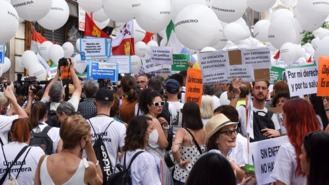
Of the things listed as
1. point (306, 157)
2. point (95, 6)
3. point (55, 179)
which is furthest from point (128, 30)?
point (306, 157)

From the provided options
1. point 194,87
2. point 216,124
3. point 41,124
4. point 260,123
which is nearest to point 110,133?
point 41,124

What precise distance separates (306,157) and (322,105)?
151 inches

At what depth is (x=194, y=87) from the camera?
8.29m

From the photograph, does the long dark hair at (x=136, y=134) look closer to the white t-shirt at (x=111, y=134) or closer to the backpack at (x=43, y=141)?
the white t-shirt at (x=111, y=134)

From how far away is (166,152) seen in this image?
6.73 m

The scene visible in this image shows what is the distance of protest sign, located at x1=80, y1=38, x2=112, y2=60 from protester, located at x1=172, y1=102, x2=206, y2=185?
18.6 feet

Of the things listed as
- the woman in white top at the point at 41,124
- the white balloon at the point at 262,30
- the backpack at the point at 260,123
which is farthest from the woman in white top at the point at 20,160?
the white balloon at the point at 262,30

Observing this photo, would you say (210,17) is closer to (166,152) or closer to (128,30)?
(166,152)

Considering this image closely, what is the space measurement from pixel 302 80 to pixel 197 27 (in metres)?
2.01

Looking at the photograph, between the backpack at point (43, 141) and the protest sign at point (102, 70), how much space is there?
518 centimetres

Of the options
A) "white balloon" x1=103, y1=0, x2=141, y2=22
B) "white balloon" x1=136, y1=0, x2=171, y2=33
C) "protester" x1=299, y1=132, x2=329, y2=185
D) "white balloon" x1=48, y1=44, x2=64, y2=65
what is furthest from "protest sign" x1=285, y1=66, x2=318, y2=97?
"white balloon" x1=48, y1=44, x2=64, y2=65

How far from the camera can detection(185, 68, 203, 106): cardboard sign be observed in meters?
8.15

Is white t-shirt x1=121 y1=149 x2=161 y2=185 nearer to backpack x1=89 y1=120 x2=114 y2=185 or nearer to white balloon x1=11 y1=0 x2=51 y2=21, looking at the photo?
backpack x1=89 y1=120 x2=114 y2=185

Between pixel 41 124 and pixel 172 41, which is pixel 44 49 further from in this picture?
pixel 41 124
